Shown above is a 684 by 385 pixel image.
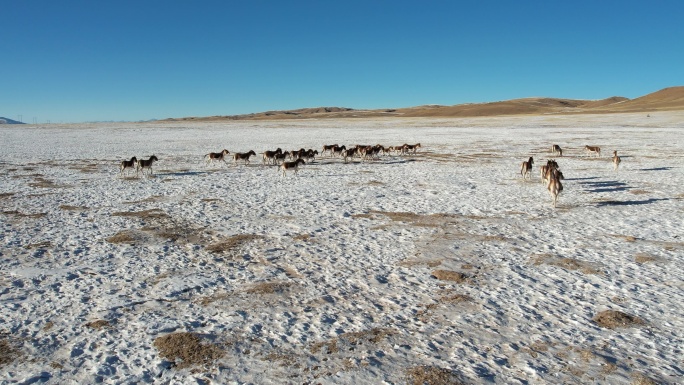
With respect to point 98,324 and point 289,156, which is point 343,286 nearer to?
point 98,324

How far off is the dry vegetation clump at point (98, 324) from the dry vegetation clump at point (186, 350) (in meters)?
0.98

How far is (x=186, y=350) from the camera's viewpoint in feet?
19.5

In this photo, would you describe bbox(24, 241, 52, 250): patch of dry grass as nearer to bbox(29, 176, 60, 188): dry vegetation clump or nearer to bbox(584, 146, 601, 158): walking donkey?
bbox(29, 176, 60, 188): dry vegetation clump

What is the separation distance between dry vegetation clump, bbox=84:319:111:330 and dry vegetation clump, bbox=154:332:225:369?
98cm

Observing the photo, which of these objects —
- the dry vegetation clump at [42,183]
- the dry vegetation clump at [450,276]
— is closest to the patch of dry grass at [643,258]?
the dry vegetation clump at [450,276]

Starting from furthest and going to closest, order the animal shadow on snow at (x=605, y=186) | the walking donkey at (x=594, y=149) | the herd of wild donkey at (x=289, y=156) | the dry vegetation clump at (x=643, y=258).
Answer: the walking donkey at (x=594, y=149) < the herd of wild donkey at (x=289, y=156) < the animal shadow on snow at (x=605, y=186) < the dry vegetation clump at (x=643, y=258)

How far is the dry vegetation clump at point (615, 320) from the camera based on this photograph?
259 inches

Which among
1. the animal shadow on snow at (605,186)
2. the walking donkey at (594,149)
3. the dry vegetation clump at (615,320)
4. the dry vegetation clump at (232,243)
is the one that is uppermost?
the walking donkey at (594,149)

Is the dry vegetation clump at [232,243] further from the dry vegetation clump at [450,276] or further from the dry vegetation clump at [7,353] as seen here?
the dry vegetation clump at [450,276]

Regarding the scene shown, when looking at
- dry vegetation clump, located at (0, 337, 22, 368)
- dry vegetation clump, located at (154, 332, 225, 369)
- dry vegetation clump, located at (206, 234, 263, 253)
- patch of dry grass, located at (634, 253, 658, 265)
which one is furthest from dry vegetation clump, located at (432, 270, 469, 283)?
dry vegetation clump, located at (0, 337, 22, 368)

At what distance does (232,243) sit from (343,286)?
11.9 ft

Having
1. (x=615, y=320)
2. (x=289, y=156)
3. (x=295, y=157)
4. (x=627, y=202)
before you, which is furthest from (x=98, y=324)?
(x=295, y=157)

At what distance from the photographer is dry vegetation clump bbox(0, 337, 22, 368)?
5641mm

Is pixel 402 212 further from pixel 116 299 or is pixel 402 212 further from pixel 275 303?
pixel 116 299
